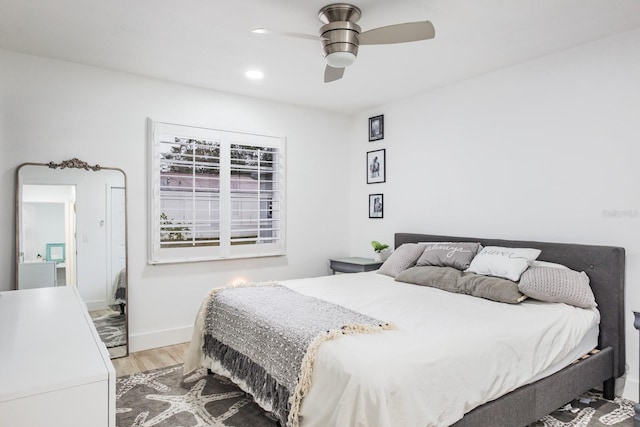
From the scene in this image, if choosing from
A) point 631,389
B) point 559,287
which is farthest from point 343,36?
point 631,389

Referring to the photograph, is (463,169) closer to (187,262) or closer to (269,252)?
(269,252)

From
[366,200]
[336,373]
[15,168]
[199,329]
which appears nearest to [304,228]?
[366,200]

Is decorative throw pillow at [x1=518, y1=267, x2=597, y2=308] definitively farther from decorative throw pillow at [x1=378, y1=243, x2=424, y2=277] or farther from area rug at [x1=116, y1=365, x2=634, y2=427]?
decorative throw pillow at [x1=378, y1=243, x2=424, y2=277]

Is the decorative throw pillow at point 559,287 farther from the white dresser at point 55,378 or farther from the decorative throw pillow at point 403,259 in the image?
the white dresser at point 55,378

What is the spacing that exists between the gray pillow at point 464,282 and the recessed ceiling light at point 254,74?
2.18 meters

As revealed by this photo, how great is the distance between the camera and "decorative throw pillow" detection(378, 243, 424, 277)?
12.3ft

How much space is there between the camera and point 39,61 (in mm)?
3297

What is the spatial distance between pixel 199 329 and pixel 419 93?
124 inches

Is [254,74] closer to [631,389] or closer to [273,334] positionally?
[273,334]

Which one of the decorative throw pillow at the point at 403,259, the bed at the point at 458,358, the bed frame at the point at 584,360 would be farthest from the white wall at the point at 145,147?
the bed frame at the point at 584,360

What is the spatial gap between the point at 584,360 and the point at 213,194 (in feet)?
11.0

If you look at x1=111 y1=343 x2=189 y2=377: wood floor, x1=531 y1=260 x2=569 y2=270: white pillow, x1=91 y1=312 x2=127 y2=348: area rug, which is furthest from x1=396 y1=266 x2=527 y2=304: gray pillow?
x1=91 y1=312 x2=127 y2=348: area rug

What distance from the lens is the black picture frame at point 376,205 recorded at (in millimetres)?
4738

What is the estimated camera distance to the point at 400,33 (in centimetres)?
227
